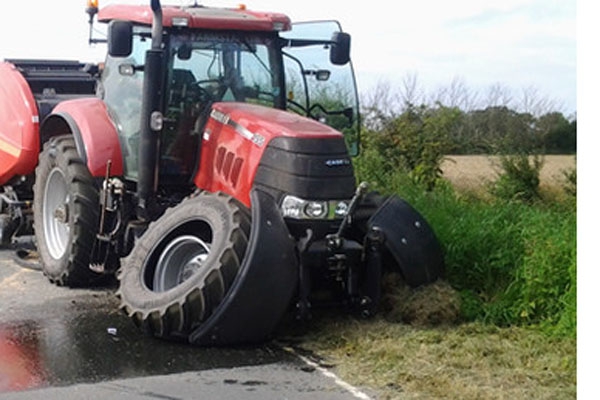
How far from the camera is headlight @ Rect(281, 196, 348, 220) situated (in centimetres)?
661

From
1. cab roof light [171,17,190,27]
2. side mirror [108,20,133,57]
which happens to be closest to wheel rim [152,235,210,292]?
side mirror [108,20,133,57]

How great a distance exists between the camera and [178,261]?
6938mm

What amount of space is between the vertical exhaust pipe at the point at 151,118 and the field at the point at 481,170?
218 inches

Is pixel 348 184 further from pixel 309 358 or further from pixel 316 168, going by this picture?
pixel 309 358

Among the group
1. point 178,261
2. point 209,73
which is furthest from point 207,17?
point 178,261

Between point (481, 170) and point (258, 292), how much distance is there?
22.8 ft

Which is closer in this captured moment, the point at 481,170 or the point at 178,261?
the point at 178,261

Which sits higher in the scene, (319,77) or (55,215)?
(319,77)

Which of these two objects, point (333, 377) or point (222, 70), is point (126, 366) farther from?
point (222, 70)

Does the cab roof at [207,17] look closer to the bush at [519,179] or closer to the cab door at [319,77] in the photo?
the cab door at [319,77]

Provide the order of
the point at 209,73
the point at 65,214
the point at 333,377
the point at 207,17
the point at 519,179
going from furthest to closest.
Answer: the point at 519,179 < the point at 65,214 < the point at 209,73 < the point at 207,17 < the point at 333,377

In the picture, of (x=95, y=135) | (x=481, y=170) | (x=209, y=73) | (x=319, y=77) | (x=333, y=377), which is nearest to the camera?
(x=333, y=377)

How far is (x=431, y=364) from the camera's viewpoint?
19.2ft

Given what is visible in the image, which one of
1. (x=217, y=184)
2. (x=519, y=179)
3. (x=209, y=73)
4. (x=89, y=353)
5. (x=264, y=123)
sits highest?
(x=209, y=73)
